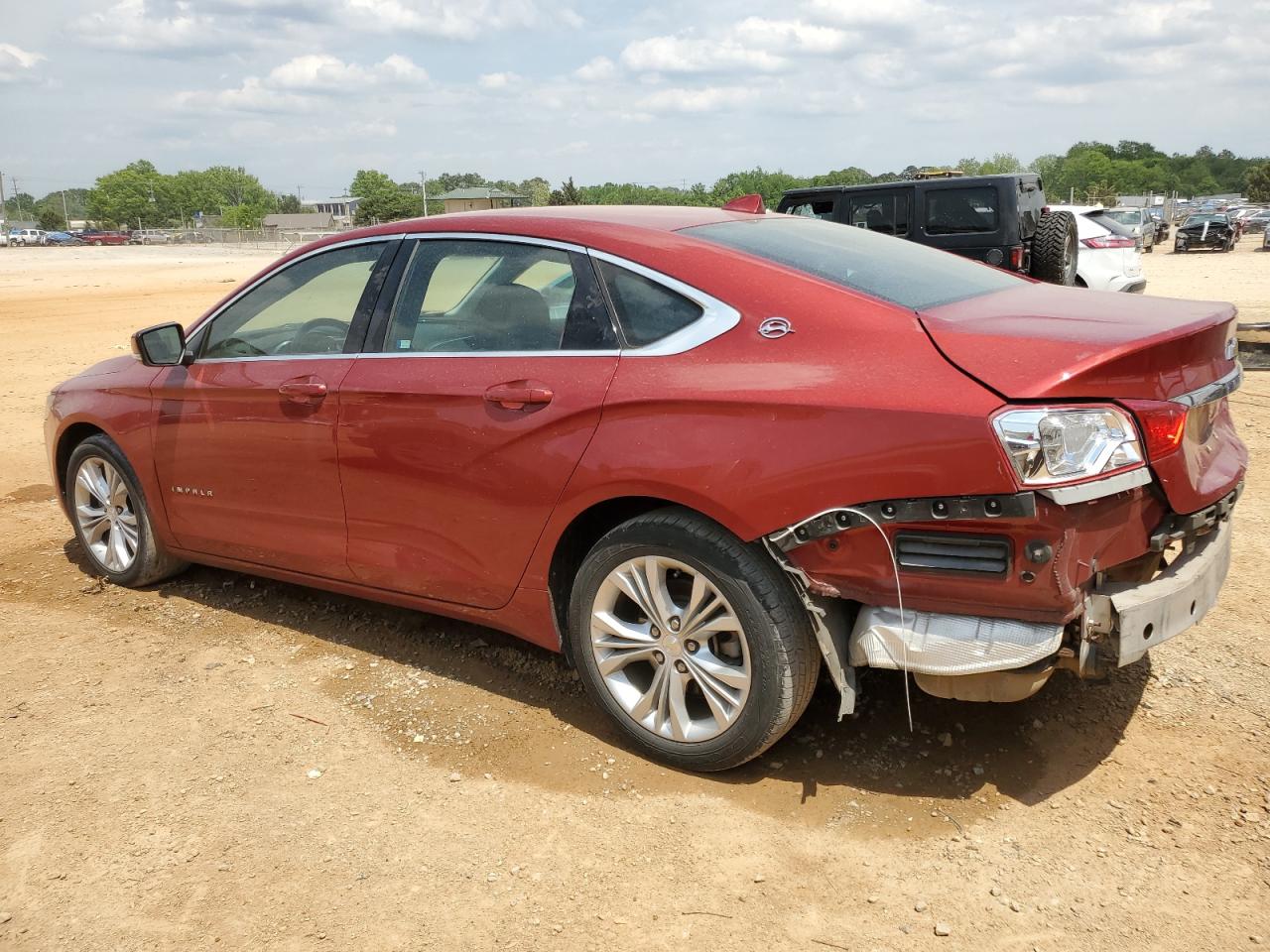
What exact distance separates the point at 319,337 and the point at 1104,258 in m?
12.0

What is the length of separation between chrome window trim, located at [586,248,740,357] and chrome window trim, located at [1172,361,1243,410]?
1.23 meters

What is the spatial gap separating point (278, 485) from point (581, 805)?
1.90 metres

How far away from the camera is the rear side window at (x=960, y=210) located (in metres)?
11.6

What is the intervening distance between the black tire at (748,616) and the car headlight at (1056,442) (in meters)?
0.77

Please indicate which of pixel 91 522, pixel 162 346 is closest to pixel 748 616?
pixel 162 346

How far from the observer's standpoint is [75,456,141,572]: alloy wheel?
5.13 metres

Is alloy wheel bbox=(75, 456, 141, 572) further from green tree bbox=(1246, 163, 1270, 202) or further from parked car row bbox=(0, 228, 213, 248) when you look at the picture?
green tree bbox=(1246, 163, 1270, 202)

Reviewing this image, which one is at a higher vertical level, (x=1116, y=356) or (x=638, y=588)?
(x=1116, y=356)

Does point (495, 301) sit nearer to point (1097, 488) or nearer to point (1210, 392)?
point (1097, 488)

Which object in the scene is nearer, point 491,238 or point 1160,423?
point 1160,423

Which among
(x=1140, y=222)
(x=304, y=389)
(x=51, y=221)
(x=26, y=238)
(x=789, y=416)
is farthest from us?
(x=51, y=221)

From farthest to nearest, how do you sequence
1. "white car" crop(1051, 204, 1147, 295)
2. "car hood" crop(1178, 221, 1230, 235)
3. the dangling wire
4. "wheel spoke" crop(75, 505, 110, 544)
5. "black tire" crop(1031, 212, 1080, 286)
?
"car hood" crop(1178, 221, 1230, 235), "white car" crop(1051, 204, 1147, 295), "black tire" crop(1031, 212, 1080, 286), "wheel spoke" crop(75, 505, 110, 544), the dangling wire

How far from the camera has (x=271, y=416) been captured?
13.9 ft

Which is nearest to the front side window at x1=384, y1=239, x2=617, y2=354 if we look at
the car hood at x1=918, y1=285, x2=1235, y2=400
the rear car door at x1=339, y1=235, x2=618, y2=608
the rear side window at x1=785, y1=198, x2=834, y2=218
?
the rear car door at x1=339, y1=235, x2=618, y2=608
